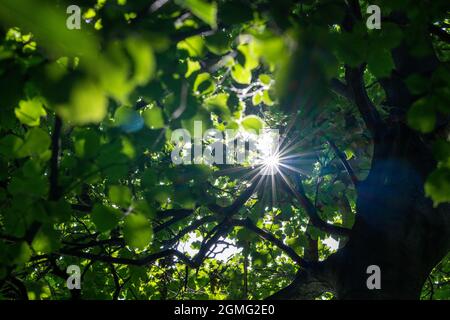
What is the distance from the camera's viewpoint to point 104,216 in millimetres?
1876

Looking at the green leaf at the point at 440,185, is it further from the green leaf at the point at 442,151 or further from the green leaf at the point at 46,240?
the green leaf at the point at 46,240

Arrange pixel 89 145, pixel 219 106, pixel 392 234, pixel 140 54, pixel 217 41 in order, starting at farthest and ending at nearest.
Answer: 1. pixel 392 234
2. pixel 219 106
3. pixel 217 41
4. pixel 89 145
5. pixel 140 54

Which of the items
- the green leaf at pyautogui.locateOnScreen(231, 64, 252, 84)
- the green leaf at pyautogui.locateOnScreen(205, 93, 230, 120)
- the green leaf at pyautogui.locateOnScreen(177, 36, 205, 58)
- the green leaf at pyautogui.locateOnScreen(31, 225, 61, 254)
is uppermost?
the green leaf at pyautogui.locateOnScreen(177, 36, 205, 58)

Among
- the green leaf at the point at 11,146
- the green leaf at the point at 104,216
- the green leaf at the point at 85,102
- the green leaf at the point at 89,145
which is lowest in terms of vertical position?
the green leaf at the point at 104,216

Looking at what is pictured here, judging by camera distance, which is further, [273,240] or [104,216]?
[273,240]

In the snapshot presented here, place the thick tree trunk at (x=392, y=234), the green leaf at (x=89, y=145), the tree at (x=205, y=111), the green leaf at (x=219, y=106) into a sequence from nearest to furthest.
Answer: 1. the tree at (x=205, y=111)
2. the green leaf at (x=89, y=145)
3. the green leaf at (x=219, y=106)
4. the thick tree trunk at (x=392, y=234)

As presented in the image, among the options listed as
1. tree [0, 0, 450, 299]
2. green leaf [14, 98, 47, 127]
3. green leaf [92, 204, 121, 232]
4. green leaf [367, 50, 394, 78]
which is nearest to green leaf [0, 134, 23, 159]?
tree [0, 0, 450, 299]

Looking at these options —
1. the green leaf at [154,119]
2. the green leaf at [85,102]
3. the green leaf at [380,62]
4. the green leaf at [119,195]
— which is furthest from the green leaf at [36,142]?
the green leaf at [380,62]

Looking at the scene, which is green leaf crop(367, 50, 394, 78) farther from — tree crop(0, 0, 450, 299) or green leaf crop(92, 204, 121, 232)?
green leaf crop(92, 204, 121, 232)

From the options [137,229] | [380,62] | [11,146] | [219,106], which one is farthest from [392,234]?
[11,146]

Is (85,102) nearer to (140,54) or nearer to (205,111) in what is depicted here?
(140,54)

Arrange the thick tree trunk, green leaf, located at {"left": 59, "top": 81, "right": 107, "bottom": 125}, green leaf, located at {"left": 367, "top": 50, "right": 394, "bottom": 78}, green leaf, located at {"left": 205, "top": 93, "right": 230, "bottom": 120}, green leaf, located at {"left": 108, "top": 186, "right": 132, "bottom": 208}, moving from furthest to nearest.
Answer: the thick tree trunk
green leaf, located at {"left": 205, "top": 93, "right": 230, "bottom": 120}
green leaf, located at {"left": 367, "top": 50, "right": 394, "bottom": 78}
green leaf, located at {"left": 108, "top": 186, "right": 132, "bottom": 208}
green leaf, located at {"left": 59, "top": 81, "right": 107, "bottom": 125}

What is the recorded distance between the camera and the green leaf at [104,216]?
1868 mm

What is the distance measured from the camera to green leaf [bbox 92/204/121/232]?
6.13 feet
